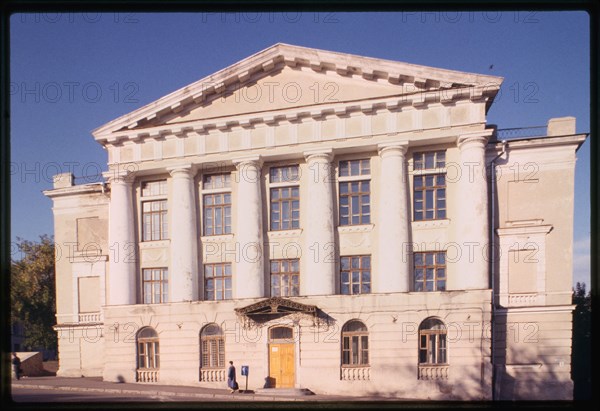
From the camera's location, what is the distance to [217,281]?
1958 cm

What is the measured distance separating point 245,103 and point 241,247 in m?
5.46

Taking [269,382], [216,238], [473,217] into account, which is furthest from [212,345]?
[473,217]

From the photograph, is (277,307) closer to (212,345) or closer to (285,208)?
(212,345)

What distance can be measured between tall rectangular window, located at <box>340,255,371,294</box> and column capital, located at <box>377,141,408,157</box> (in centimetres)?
379

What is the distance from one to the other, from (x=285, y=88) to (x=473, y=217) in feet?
27.1

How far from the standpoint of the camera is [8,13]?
4422 millimetres

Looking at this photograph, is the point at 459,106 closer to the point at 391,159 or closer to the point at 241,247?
the point at 391,159

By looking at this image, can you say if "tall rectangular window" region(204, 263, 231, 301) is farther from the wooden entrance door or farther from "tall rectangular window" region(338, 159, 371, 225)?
"tall rectangular window" region(338, 159, 371, 225)

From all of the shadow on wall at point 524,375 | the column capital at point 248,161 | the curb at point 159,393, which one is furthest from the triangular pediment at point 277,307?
the shadow on wall at point 524,375

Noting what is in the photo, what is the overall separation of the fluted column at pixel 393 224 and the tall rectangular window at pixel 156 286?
8131 mm

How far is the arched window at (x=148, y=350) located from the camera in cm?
1944

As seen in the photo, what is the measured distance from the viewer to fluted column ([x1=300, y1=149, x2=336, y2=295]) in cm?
1811

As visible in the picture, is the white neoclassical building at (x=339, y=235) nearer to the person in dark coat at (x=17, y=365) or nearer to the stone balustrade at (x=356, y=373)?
the stone balustrade at (x=356, y=373)

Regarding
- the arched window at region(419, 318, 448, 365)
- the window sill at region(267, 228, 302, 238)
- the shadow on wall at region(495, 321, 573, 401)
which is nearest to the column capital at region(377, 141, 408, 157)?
the window sill at region(267, 228, 302, 238)
